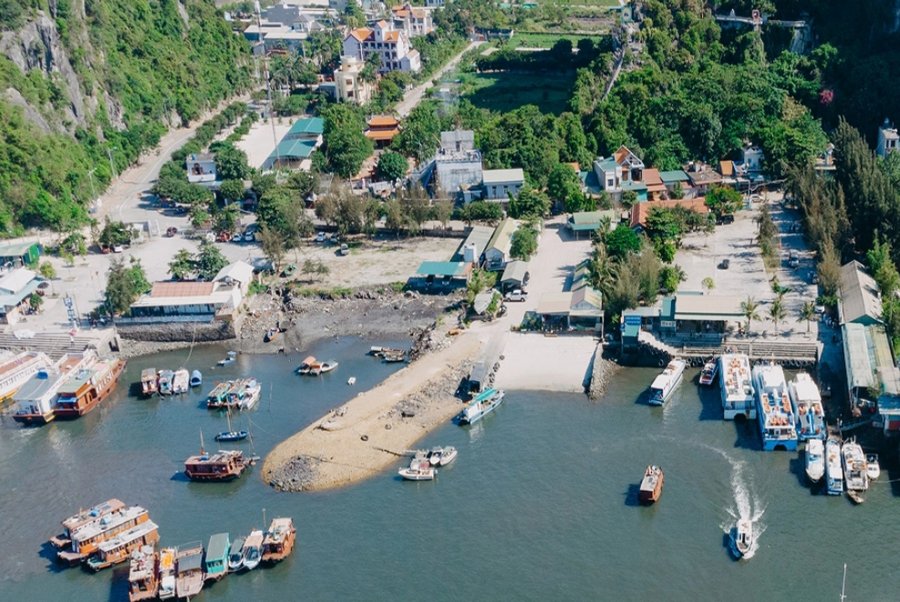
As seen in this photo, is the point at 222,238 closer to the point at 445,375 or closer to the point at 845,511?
the point at 445,375

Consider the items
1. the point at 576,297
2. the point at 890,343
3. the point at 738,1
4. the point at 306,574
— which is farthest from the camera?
the point at 738,1

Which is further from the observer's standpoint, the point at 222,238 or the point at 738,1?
the point at 738,1

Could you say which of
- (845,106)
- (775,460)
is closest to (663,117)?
(845,106)

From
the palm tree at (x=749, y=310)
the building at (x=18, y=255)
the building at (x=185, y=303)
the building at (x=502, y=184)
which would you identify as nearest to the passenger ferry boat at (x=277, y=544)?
the building at (x=185, y=303)

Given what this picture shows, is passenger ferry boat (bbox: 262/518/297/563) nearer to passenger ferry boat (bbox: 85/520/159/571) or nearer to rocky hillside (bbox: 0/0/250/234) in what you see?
passenger ferry boat (bbox: 85/520/159/571)

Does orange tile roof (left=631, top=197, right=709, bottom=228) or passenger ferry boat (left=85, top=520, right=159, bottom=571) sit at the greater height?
→ orange tile roof (left=631, top=197, right=709, bottom=228)

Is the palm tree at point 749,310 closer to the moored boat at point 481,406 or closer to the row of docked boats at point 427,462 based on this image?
the moored boat at point 481,406

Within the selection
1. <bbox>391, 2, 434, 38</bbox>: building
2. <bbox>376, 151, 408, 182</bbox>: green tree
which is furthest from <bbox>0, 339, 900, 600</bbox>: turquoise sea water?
A: <bbox>391, 2, 434, 38</bbox>: building
